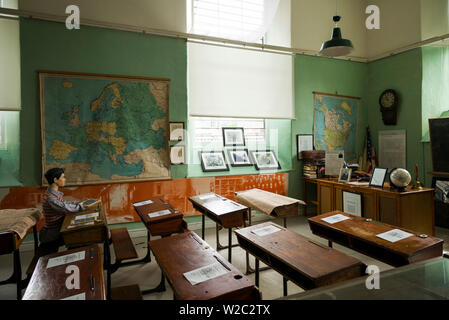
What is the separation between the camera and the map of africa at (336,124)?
607 cm

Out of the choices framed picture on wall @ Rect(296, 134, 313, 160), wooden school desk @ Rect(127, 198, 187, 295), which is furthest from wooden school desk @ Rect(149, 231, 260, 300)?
framed picture on wall @ Rect(296, 134, 313, 160)

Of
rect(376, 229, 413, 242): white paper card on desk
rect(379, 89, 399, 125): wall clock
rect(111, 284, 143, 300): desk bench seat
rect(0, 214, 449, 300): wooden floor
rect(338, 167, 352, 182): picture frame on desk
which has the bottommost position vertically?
rect(0, 214, 449, 300): wooden floor

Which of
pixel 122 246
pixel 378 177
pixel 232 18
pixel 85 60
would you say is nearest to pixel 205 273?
pixel 122 246

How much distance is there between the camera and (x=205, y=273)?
1.71m

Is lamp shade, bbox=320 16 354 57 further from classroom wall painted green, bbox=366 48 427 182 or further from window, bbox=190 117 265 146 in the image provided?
classroom wall painted green, bbox=366 48 427 182

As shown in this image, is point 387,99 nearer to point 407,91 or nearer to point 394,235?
point 407,91

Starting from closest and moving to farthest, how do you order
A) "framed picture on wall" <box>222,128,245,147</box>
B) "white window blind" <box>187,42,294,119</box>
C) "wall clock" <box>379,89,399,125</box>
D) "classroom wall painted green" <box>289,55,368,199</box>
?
"white window blind" <box>187,42,294,119</box>, "framed picture on wall" <box>222,128,245,147</box>, "wall clock" <box>379,89,399,125</box>, "classroom wall painted green" <box>289,55,368,199</box>

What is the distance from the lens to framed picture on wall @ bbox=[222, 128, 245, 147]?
5582 millimetres

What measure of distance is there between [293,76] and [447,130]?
2875 mm

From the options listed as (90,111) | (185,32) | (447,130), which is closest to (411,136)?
(447,130)

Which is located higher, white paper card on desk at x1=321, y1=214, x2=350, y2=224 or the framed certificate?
white paper card on desk at x1=321, y1=214, x2=350, y2=224

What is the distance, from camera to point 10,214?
3070 millimetres

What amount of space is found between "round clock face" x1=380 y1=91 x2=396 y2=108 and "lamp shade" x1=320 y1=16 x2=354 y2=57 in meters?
2.42
